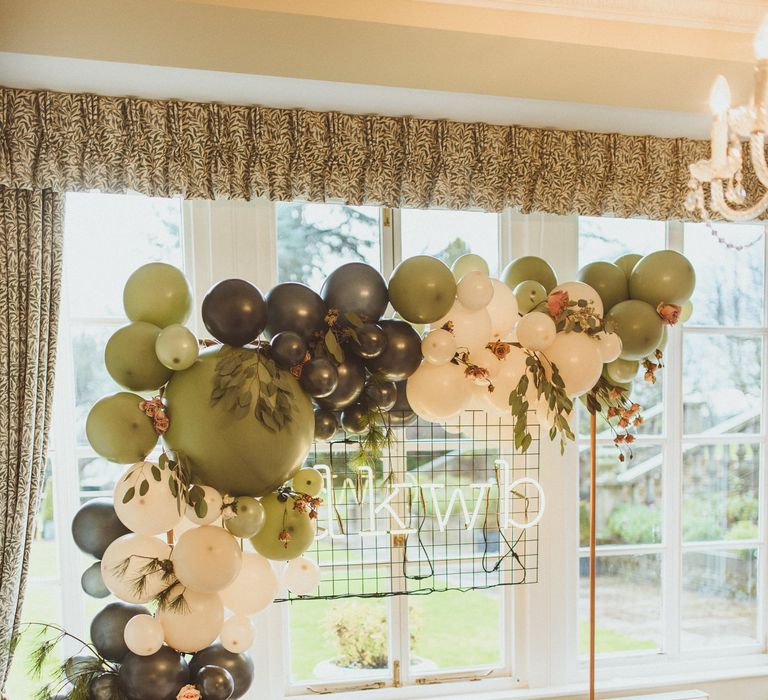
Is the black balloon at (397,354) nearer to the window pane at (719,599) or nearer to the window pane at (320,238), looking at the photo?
the window pane at (320,238)

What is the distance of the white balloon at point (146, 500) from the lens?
1598 millimetres

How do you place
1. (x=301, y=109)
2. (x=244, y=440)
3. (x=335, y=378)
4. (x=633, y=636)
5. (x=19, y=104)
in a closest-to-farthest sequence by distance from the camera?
(x=244, y=440), (x=335, y=378), (x=19, y=104), (x=301, y=109), (x=633, y=636)

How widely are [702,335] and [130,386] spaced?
2.42 metres

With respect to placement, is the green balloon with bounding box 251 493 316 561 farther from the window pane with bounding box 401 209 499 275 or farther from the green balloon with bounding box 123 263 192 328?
the window pane with bounding box 401 209 499 275

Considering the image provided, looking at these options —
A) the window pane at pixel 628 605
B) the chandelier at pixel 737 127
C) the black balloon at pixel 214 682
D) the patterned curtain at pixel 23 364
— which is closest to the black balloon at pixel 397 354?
the chandelier at pixel 737 127

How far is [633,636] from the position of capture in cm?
288

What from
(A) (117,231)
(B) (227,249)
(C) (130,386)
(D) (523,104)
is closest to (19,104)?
(A) (117,231)

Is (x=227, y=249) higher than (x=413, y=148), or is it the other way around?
(x=413, y=148)

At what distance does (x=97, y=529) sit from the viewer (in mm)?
1796

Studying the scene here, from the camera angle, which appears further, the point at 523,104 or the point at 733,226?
the point at 733,226

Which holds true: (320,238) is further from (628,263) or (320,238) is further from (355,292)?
(628,263)

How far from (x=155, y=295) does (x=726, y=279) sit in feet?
8.12

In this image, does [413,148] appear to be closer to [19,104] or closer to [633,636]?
[19,104]

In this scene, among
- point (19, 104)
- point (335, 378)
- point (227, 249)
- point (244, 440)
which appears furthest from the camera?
point (227, 249)
